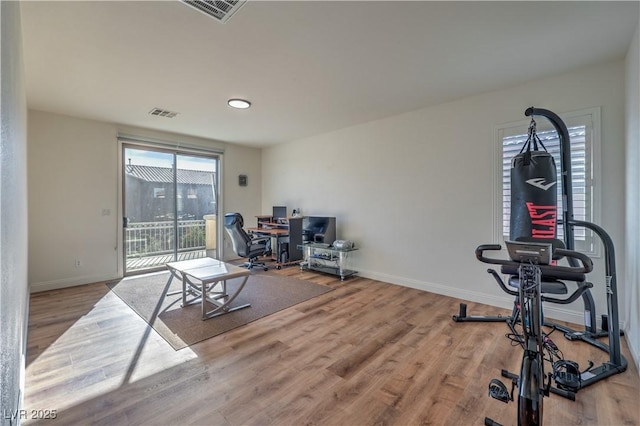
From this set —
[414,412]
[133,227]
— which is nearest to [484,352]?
[414,412]

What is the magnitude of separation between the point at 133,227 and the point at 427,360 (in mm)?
5016

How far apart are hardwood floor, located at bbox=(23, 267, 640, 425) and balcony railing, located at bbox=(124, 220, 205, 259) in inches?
75.8

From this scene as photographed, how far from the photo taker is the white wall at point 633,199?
2.05m

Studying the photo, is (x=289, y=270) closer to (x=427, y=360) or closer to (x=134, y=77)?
(x=427, y=360)

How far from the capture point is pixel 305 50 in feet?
7.93

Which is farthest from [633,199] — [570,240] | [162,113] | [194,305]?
[162,113]

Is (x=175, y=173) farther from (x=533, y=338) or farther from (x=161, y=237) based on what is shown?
(x=533, y=338)

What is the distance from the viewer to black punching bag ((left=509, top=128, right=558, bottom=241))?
7.12 ft

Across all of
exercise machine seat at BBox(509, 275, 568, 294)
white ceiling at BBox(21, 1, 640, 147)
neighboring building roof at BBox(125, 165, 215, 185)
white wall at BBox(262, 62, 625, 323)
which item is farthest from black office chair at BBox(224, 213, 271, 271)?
exercise machine seat at BBox(509, 275, 568, 294)

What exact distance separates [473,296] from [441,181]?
5.00 ft

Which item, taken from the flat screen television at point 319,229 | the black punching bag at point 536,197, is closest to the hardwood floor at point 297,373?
the black punching bag at point 536,197

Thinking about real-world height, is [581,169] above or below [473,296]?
above

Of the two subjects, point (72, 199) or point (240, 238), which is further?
point (240, 238)

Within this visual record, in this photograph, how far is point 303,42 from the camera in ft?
7.53
